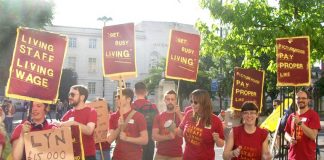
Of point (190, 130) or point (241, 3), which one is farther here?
point (241, 3)

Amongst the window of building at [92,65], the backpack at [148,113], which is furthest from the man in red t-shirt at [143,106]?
the window of building at [92,65]

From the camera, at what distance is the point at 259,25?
14539 mm

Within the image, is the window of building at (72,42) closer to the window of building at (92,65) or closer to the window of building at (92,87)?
the window of building at (92,65)

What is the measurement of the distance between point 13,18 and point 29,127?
2739 centimetres

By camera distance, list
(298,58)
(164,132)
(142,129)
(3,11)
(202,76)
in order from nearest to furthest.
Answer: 1. (142,129)
2. (164,132)
3. (298,58)
4. (3,11)
5. (202,76)

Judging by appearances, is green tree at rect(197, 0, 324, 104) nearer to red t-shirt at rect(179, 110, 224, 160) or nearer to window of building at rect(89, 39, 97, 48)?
red t-shirt at rect(179, 110, 224, 160)

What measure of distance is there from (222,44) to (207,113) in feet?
31.6

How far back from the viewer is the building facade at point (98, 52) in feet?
207

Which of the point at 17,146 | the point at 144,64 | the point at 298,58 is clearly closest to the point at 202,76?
the point at 144,64

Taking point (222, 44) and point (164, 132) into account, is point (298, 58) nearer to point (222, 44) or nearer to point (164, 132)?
point (164, 132)

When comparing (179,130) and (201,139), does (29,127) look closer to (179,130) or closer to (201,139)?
(201,139)

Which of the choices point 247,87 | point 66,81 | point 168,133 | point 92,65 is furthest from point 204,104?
point 92,65

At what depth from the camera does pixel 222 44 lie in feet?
49.9

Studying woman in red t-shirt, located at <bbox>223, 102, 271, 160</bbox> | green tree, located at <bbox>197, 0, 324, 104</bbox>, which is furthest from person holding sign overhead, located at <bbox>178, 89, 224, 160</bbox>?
green tree, located at <bbox>197, 0, 324, 104</bbox>
